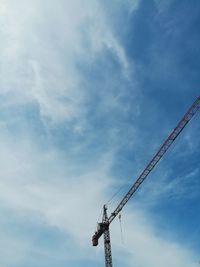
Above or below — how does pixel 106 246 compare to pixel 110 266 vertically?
above

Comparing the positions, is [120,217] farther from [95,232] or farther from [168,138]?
[168,138]

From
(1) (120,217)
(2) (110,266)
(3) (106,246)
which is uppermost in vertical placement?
(1) (120,217)

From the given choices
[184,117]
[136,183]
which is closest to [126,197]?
[136,183]

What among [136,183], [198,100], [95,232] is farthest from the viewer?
[95,232]

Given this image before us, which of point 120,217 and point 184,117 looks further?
point 120,217

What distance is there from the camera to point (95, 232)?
3816 inches

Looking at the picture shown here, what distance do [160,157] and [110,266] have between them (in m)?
31.5

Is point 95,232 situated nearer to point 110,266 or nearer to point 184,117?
point 110,266

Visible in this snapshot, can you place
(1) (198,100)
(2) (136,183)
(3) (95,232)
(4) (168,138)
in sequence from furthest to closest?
(3) (95,232) → (2) (136,183) → (4) (168,138) → (1) (198,100)

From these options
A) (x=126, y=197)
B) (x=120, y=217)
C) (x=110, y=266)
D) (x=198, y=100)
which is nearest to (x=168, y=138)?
(x=198, y=100)

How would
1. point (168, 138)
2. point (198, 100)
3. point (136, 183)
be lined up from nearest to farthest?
1. point (198, 100)
2. point (168, 138)
3. point (136, 183)

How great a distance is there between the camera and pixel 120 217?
318 ft

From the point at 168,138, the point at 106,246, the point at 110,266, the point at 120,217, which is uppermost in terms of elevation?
the point at 168,138

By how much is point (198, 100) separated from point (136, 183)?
29233mm
